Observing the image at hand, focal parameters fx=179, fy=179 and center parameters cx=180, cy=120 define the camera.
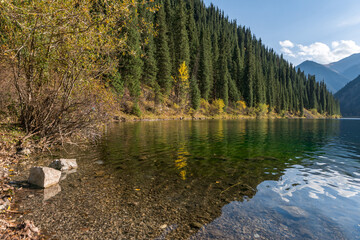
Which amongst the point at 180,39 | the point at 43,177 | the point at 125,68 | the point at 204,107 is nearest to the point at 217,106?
the point at 204,107

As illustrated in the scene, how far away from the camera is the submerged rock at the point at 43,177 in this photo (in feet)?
21.4

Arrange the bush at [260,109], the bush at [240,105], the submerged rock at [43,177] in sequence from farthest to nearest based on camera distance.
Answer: the bush at [260,109], the bush at [240,105], the submerged rock at [43,177]

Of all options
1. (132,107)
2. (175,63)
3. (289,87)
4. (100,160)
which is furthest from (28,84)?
(289,87)

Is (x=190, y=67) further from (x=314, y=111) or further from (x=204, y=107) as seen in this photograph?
(x=314, y=111)

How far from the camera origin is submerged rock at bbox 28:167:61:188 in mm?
6512

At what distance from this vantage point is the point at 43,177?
21.3ft

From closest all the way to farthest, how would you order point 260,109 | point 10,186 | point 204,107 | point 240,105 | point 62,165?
point 10,186 < point 62,165 < point 204,107 < point 240,105 < point 260,109

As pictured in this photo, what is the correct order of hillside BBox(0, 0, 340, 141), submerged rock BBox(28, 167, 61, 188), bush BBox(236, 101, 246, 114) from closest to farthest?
submerged rock BBox(28, 167, 61, 188), hillside BBox(0, 0, 340, 141), bush BBox(236, 101, 246, 114)

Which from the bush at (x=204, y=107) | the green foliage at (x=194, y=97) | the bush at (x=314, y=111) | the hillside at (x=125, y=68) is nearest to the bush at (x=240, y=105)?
the hillside at (x=125, y=68)

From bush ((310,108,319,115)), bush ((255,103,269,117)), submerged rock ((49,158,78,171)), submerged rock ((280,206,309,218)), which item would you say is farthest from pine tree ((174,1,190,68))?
bush ((310,108,319,115))

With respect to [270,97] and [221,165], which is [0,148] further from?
[270,97]

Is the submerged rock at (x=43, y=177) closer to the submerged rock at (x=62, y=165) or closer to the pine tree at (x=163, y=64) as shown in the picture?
the submerged rock at (x=62, y=165)

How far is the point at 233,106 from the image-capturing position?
293ft

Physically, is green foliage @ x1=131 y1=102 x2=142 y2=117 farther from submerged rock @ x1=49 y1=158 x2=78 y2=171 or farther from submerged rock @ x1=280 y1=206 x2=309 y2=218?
submerged rock @ x1=280 y1=206 x2=309 y2=218
